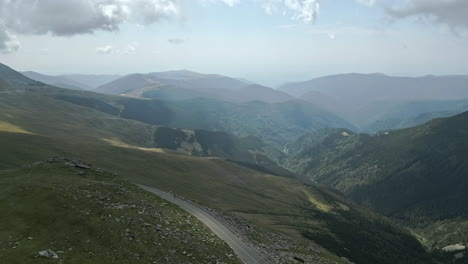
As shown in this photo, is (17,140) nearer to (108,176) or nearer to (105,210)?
(108,176)

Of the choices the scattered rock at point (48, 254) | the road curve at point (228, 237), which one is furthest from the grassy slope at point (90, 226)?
the road curve at point (228, 237)

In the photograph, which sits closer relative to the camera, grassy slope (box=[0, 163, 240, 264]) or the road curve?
grassy slope (box=[0, 163, 240, 264])

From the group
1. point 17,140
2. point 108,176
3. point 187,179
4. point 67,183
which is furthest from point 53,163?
point 187,179

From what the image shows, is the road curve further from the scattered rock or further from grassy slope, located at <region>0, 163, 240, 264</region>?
the scattered rock

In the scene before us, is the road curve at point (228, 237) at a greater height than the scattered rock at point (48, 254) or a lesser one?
lesser

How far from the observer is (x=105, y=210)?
6206 cm

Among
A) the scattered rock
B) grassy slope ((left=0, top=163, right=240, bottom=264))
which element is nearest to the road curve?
grassy slope ((left=0, top=163, right=240, bottom=264))

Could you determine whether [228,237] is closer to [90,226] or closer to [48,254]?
[90,226]

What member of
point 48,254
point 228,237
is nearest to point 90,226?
point 48,254

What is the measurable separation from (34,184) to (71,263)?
89.4ft

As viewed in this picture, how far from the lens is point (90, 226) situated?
55.1 meters

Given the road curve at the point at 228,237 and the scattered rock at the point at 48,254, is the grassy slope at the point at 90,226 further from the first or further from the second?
the road curve at the point at 228,237

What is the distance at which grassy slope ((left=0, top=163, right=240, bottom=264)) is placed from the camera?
47.6 metres

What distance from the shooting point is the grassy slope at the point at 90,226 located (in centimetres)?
4763
